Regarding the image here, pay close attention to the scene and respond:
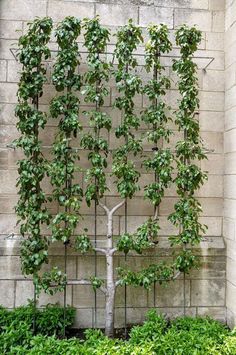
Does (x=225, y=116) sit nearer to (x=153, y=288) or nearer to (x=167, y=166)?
(x=167, y=166)

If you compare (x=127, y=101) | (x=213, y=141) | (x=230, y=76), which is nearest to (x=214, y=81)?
(x=230, y=76)

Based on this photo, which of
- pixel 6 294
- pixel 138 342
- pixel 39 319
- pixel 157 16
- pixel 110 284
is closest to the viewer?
pixel 138 342

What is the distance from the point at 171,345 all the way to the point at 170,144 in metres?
1.98

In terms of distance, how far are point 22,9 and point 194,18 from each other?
1867 mm

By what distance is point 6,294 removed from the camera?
3580 millimetres

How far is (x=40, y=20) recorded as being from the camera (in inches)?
133

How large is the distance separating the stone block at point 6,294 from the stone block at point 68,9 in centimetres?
284

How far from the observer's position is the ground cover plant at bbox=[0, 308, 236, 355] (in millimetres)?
2830

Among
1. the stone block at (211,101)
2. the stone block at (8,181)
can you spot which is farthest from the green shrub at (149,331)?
the stone block at (211,101)

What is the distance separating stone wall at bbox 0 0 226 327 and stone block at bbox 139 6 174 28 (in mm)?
10

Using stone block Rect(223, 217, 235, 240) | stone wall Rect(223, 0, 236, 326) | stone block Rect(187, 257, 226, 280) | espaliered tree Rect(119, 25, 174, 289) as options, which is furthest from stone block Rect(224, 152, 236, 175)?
stone block Rect(187, 257, 226, 280)

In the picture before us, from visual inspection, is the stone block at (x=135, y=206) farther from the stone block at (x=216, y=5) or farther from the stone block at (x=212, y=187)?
the stone block at (x=216, y=5)

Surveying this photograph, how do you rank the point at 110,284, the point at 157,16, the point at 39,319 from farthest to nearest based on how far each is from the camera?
the point at 157,16 < the point at 110,284 < the point at 39,319

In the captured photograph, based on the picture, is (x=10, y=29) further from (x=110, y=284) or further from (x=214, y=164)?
(x=110, y=284)
